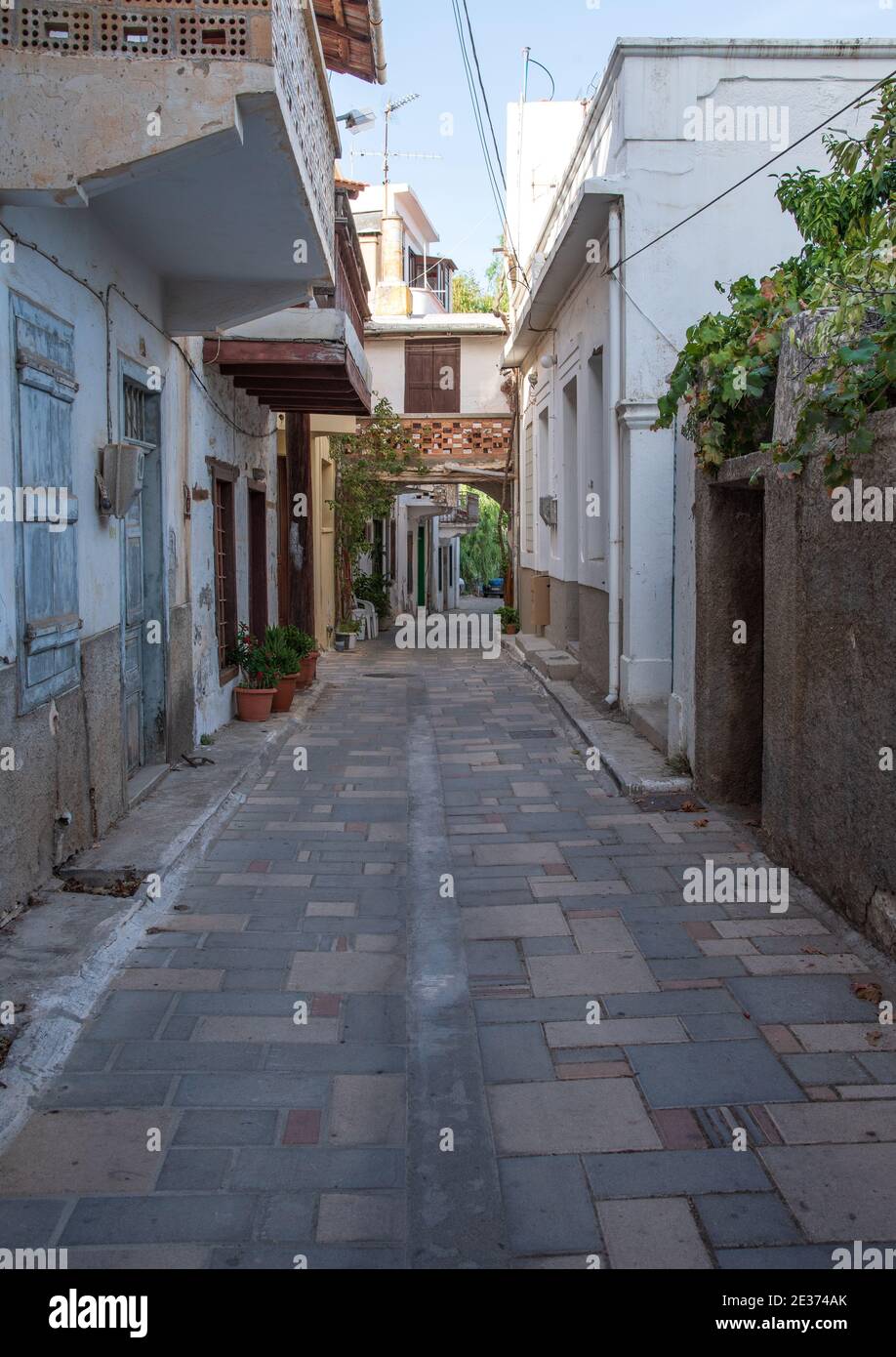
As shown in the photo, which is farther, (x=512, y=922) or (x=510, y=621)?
(x=510, y=621)

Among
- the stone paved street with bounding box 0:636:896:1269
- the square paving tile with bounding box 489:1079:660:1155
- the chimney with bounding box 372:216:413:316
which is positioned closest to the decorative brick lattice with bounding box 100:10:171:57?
the stone paved street with bounding box 0:636:896:1269

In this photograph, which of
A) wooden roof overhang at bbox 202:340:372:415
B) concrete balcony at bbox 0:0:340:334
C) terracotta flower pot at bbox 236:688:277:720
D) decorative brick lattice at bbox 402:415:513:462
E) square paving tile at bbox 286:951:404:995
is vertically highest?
decorative brick lattice at bbox 402:415:513:462

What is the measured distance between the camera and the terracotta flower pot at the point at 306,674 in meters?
12.9

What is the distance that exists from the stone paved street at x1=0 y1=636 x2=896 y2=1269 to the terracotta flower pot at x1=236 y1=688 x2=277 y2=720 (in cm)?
406

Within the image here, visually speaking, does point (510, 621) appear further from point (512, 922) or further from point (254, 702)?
point (512, 922)

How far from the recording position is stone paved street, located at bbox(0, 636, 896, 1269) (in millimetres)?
2984

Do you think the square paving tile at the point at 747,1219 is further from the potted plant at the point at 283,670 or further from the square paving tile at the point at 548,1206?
the potted plant at the point at 283,670

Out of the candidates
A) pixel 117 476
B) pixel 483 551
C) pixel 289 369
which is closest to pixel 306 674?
pixel 289 369

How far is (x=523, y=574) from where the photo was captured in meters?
20.4

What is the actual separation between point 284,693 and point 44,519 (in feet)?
19.7

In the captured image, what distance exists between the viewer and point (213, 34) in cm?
521

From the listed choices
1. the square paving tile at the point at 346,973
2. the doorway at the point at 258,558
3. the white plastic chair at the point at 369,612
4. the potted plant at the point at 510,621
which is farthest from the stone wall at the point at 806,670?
the white plastic chair at the point at 369,612

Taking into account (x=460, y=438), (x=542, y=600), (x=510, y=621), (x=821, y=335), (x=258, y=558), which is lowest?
(x=510, y=621)

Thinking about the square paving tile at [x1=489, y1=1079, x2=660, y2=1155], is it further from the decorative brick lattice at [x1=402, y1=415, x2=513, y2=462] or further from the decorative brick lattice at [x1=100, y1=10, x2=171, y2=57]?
the decorative brick lattice at [x1=402, y1=415, x2=513, y2=462]
